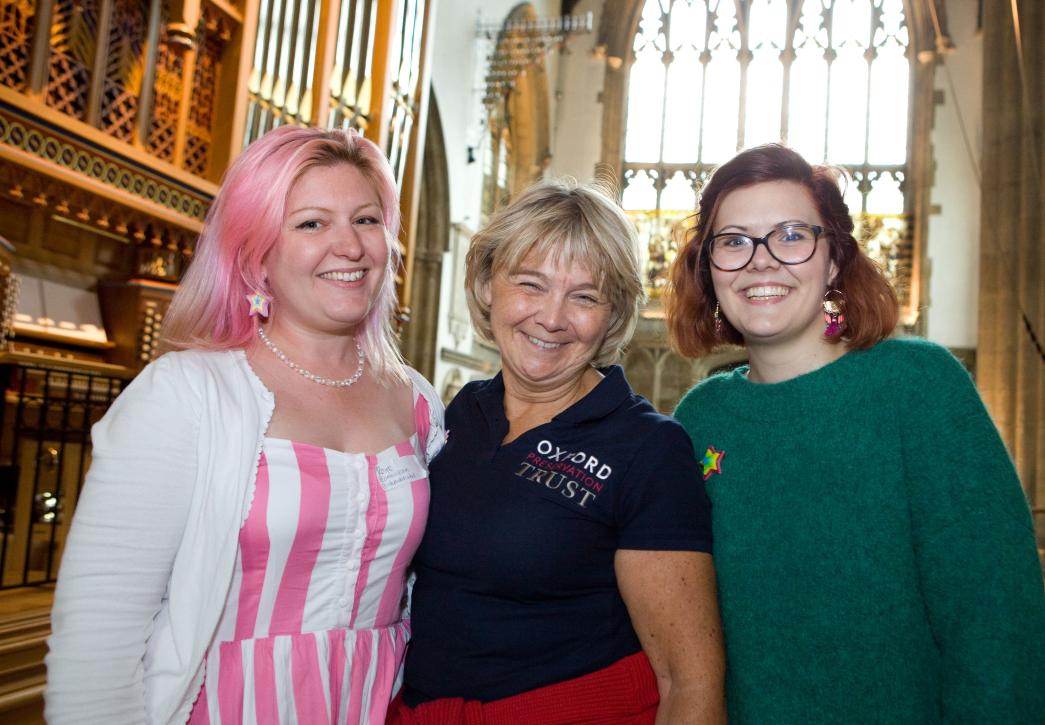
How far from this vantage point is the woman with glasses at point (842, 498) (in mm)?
1236

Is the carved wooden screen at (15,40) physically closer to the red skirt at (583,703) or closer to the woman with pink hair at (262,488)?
the woman with pink hair at (262,488)

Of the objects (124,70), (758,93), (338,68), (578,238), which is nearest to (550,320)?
(578,238)

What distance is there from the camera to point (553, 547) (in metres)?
1.40

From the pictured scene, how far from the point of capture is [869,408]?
1380 mm

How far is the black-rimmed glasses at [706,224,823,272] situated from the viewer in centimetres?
148

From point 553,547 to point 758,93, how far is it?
1483 cm

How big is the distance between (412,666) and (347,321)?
0.62m

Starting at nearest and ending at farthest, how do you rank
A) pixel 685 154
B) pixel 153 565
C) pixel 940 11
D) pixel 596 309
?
pixel 153 565 → pixel 596 309 → pixel 940 11 → pixel 685 154

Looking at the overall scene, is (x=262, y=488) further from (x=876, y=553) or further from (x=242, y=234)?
(x=876, y=553)

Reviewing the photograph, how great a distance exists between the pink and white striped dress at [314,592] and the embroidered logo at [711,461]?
0.50m

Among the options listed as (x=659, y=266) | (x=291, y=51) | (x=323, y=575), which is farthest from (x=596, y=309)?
(x=659, y=266)

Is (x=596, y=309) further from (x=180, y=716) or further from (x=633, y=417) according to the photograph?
(x=180, y=716)

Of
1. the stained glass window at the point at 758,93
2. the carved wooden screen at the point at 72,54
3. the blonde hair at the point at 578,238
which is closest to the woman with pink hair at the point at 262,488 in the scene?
the blonde hair at the point at 578,238

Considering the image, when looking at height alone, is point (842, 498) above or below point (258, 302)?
below
